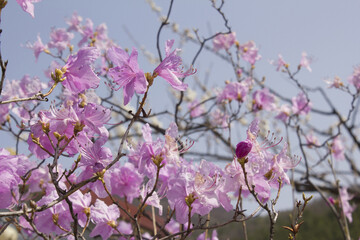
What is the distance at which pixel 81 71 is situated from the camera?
3.61 ft

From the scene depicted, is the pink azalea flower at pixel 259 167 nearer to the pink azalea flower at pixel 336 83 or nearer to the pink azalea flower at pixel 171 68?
the pink azalea flower at pixel 171 68

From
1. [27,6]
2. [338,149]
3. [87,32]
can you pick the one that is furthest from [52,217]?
[338,149]

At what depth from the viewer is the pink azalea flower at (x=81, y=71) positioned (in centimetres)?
108

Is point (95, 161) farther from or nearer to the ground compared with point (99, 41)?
nearer to the ground

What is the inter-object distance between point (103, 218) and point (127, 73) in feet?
2.05

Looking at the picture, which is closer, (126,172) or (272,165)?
(272,165)

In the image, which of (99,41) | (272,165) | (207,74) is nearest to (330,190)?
(207,74)

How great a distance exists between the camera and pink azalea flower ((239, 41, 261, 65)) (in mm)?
3318

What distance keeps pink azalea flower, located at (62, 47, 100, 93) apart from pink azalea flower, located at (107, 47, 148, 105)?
6 centimetres

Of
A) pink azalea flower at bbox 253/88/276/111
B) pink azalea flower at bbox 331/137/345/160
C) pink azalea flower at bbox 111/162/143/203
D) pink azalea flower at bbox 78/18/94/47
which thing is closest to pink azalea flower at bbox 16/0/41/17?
pink azalea flower at bbox 111/162/143/203

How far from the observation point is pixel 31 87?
182 cm

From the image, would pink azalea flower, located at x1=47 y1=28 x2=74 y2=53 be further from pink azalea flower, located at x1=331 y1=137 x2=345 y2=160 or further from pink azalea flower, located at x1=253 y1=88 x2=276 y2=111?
pink azalea flower, located at x1=331 y1=137 x2=345 y2=160

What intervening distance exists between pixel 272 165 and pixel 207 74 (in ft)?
9.71

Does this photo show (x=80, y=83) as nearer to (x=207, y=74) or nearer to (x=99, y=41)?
(x=99, y=41)
